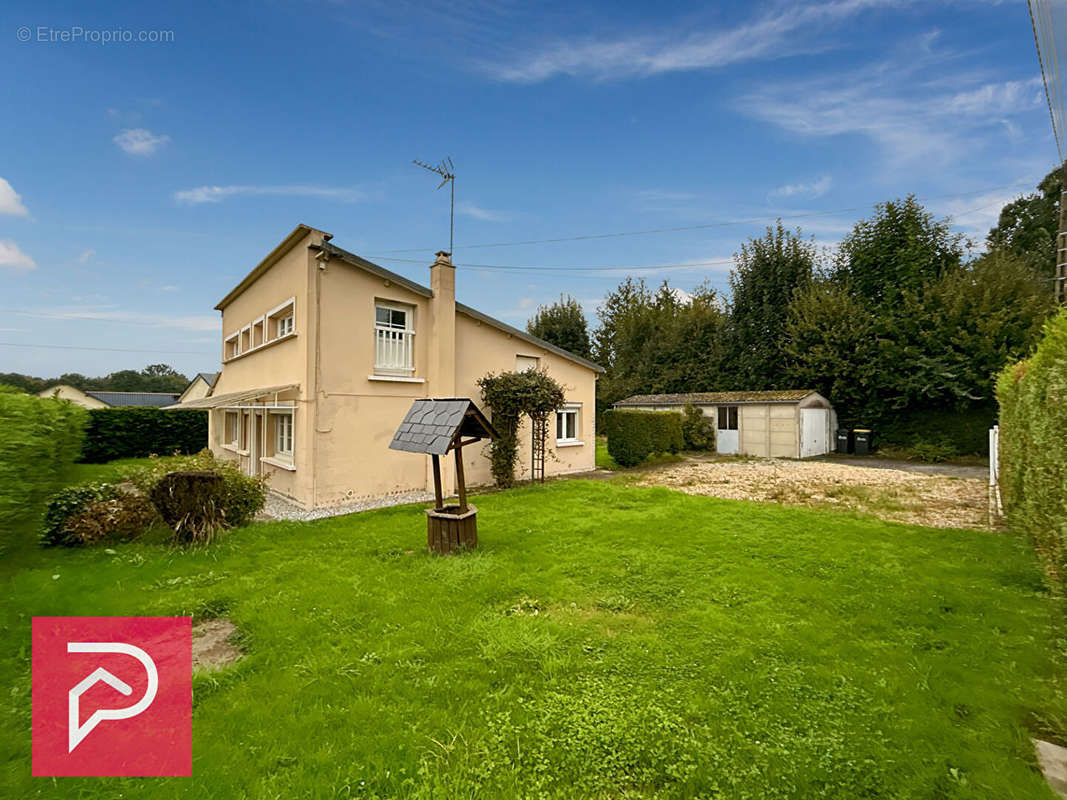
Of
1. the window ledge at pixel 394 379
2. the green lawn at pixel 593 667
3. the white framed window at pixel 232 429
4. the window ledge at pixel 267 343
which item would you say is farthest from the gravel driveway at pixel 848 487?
the white framed window at pixel 232 429

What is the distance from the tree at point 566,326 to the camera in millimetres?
40156

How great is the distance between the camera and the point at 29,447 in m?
3.41

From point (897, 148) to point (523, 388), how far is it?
46.9 feet

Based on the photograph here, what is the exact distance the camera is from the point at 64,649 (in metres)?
4.52

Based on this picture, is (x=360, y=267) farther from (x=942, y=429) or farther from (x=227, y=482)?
(x=942, y=429)

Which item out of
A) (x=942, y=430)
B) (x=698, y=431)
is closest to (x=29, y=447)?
(x=698, y=431)

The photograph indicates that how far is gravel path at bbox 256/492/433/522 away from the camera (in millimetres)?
10289

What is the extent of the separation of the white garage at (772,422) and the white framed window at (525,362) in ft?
40.3

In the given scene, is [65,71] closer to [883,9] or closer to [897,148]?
[883,9]

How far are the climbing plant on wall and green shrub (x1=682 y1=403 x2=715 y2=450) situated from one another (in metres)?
13.1

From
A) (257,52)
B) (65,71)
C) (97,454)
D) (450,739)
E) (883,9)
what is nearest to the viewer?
(450,739)

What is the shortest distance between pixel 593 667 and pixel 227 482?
8.10m

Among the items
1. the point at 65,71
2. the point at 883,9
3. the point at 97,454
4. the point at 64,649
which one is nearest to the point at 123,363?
the point at 97,454

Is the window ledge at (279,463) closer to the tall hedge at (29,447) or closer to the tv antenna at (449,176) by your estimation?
the tall hedge at (29,447)
